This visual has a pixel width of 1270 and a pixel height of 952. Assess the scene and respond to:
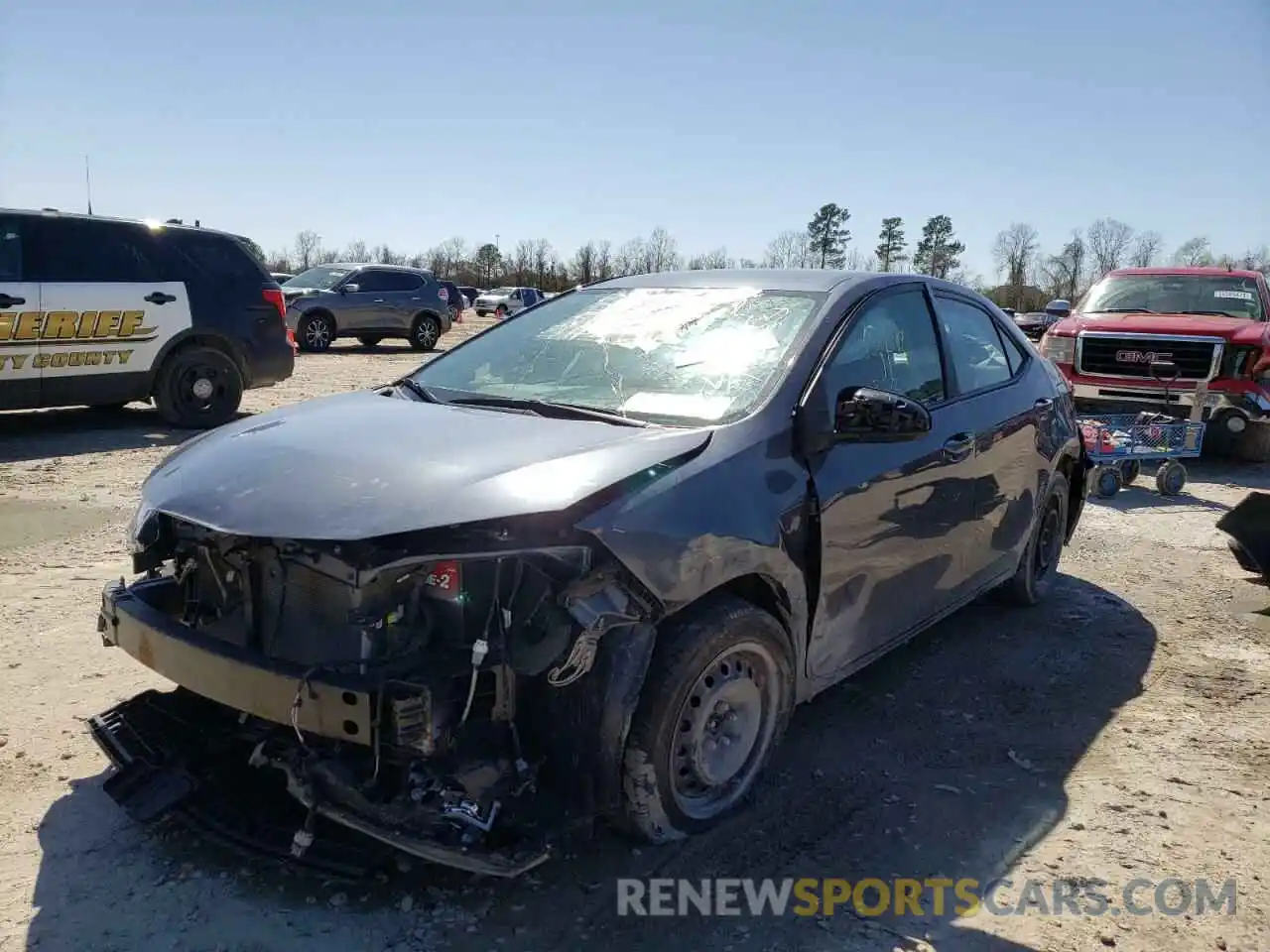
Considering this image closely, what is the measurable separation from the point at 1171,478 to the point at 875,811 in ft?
21.2

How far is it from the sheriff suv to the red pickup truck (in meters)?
8.54

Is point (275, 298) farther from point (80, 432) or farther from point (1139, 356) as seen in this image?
point (1139, 356)

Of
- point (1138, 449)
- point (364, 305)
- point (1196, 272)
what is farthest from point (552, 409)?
point (364, 305)

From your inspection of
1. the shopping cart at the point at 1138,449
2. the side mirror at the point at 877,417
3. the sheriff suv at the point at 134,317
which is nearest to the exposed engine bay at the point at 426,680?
the side mirror at the point at 877,417

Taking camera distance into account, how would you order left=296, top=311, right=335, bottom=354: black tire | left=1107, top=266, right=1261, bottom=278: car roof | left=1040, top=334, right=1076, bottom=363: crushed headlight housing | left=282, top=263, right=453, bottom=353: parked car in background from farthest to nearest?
left=282, top=263, right=453, bottom=353: parked car in background → left=296, top=311, right=335, bottom=354: black tire → left=1107, top=266, right=1261, bottom=278: car roof → left=1040, top=334, right=1076, bottom=363: crushed headlight housing

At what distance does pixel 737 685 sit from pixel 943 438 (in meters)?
1.54

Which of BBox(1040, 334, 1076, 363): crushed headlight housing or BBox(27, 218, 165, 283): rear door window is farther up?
BBox(27, 218, 165, 283): rear door window

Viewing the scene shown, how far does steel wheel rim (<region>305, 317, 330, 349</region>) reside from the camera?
2027cm

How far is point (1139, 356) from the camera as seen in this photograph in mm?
10438

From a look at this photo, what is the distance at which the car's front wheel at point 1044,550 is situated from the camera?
5.22 metres

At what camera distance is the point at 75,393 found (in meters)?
9.05

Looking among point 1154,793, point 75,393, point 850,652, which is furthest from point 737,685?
point 75,393

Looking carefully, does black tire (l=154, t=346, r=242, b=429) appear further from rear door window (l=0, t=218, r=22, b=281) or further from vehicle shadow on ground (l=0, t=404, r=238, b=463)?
rear door window (l=0, t=218, r=22, b=281)

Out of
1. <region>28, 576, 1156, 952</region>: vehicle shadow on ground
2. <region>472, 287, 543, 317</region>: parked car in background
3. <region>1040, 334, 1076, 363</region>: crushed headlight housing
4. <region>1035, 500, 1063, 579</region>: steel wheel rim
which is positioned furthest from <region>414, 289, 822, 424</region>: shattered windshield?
<region>472, 287, 543, 317</region>: parked car in background
